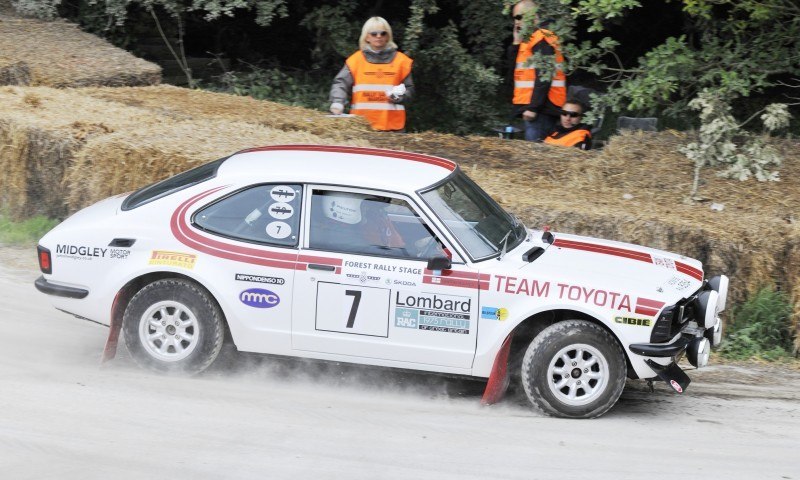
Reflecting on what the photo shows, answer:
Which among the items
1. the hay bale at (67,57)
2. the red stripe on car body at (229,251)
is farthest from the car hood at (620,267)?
the hay bale at (67,57)

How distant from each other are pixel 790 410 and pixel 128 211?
191 inches

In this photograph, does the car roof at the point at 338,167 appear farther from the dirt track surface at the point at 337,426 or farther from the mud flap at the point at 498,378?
the dirt track surface at the point at 337,426

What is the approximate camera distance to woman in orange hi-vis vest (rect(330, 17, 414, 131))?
40.1ft

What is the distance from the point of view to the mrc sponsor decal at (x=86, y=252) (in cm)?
732

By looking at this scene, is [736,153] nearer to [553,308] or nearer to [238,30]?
[553,308]

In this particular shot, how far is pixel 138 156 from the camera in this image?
9734 millimetres

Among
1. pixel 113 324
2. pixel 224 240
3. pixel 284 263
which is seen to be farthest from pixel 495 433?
pixel 113 324

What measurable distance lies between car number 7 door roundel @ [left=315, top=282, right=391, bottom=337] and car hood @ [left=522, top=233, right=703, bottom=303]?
0.98 meters

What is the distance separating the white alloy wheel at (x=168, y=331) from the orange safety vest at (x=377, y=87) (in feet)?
18.0

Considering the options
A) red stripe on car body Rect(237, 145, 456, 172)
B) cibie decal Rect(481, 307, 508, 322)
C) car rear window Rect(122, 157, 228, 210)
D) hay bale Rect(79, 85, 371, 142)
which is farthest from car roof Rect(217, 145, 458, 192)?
hay bale Rect(79, 85, 371, 142)

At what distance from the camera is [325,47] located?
631 inches

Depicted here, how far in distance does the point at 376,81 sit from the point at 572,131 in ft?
7.75

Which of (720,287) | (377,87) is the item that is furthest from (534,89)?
(720,287)

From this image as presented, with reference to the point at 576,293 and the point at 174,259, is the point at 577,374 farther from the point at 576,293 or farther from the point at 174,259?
the point at 174,259
